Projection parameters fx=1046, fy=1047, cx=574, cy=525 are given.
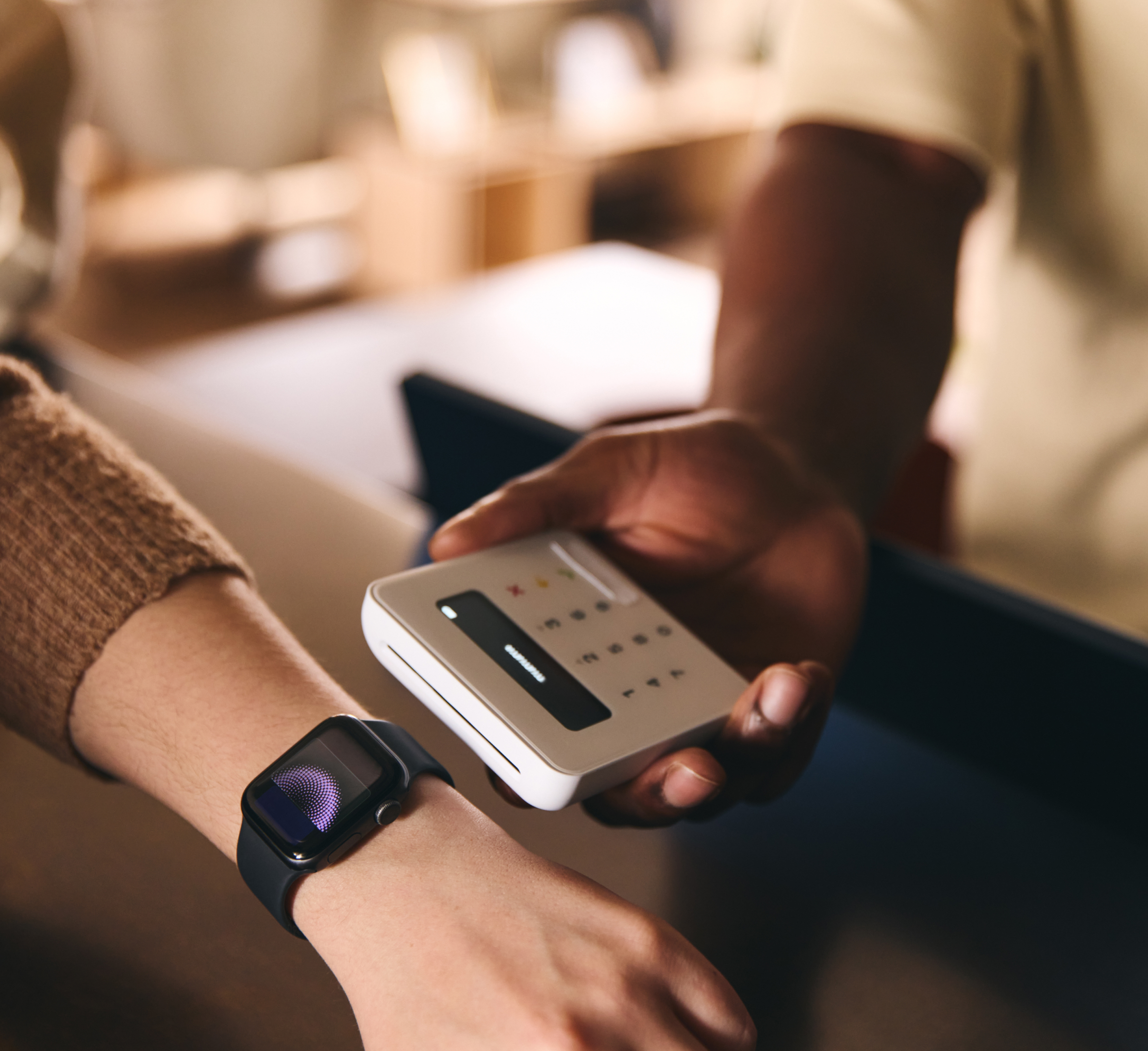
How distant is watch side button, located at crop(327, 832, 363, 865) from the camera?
1.15ft

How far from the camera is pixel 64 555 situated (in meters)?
0.41

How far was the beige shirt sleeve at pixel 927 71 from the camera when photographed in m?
0.67

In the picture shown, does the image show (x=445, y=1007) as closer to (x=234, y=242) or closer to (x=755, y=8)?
(x=234, y=242)

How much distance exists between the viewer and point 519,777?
37 centimetres

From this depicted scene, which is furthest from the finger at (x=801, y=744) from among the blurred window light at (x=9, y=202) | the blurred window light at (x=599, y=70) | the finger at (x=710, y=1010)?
the blurred window light at (x=599, y=70)

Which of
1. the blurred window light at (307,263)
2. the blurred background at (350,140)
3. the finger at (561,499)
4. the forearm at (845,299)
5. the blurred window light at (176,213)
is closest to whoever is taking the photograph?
the finger at (561,499)

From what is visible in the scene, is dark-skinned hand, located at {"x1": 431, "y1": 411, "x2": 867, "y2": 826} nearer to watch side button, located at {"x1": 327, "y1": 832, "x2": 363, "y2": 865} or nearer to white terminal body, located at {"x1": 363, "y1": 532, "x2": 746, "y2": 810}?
white terminal body, located at {"x1": 363, "y1": 532, "x2": 746, "y2": 810}

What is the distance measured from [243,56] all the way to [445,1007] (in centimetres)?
292

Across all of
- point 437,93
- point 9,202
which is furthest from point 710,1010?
point 437,93

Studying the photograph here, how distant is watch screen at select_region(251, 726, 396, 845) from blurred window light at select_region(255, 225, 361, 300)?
265 cm

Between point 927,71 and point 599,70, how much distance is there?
278 centimetres

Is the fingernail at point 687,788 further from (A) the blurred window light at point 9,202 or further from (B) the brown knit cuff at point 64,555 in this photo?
(A) the blurred window light at point 9,202

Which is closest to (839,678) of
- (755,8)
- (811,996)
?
(811,996)

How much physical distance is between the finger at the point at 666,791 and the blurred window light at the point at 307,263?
266 centimetres
